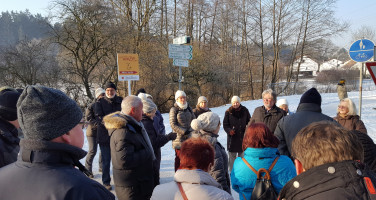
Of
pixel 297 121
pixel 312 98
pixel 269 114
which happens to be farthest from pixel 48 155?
pixel 269 114

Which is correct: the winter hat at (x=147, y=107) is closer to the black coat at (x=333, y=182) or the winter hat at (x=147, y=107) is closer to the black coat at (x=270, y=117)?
the black coat at (x=270, y=117)

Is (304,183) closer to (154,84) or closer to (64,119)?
(64,119)

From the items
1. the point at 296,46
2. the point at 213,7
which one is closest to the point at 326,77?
the point at 296,46

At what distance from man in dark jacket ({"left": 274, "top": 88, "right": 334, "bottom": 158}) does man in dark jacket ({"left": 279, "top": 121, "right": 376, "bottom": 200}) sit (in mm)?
1898

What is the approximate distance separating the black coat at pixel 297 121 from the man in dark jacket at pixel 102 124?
9.69 feet

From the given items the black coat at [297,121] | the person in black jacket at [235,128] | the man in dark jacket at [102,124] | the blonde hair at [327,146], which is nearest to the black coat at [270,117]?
the person in black jacket at [235,128]

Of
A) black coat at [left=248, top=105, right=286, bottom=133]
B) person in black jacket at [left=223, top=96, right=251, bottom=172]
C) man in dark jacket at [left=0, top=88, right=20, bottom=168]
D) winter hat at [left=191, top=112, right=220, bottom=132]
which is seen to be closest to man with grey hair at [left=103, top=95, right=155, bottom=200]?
winter hat at [left=191, top=112, right=220, bottom=132]

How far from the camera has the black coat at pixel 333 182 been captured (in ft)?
3.95

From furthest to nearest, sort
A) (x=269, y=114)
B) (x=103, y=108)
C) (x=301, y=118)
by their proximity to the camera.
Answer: (x=103, y=108)
(x=269, y=114)
(x=301, y=118)

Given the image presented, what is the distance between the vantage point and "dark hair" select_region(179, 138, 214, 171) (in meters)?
1.92

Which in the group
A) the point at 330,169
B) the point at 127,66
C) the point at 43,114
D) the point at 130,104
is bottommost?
the point at 330,169

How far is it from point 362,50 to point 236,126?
15.7 ft

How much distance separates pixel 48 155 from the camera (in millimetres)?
1198

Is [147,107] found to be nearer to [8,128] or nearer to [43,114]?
[8,128]
